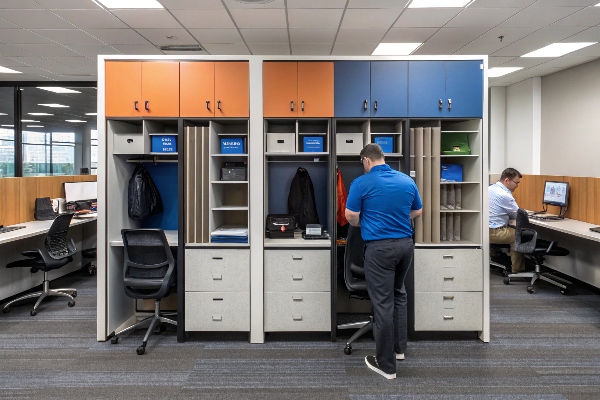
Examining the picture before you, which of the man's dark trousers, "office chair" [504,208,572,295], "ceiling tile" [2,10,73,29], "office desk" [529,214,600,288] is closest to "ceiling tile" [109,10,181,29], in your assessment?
"ceiling tile" [2,10,73,29]

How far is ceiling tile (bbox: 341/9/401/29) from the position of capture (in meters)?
3.98

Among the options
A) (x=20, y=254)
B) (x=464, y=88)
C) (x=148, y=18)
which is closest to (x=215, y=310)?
(x=464, y=88)

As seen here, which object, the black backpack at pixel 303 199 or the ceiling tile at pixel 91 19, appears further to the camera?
the ceiling tile at pixel 91 19

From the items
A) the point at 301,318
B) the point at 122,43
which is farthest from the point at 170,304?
the point at 122,43

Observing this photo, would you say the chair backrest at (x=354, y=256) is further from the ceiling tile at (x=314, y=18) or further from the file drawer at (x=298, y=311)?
the ceiling tile at (x=314, y=18)

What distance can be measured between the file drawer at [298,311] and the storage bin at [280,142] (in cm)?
102

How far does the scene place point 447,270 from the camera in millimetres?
3166

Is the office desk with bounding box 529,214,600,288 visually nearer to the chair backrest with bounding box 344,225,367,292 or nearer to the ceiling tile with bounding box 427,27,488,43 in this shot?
the ceiling tile with bounding box 427,27,488,43

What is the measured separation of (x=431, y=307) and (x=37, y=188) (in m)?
4.22

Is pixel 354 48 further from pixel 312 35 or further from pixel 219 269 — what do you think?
pixel 219 269

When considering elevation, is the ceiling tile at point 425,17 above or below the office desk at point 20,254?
above

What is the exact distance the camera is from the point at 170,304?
3.69 meters

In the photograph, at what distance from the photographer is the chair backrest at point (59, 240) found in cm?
402

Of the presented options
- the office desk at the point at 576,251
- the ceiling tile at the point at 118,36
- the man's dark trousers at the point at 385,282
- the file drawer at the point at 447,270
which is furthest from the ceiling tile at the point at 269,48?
the office desk at the point at 576,251
